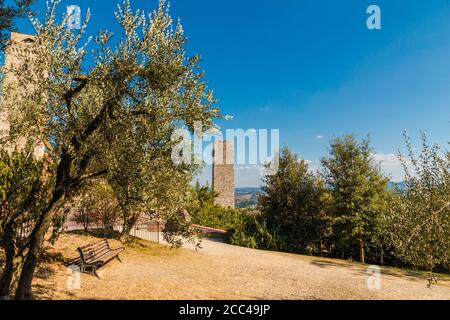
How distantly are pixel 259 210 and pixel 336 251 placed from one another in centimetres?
649

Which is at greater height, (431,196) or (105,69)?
(105,69)

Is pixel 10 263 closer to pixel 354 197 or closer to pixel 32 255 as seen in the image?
pixel 32 255

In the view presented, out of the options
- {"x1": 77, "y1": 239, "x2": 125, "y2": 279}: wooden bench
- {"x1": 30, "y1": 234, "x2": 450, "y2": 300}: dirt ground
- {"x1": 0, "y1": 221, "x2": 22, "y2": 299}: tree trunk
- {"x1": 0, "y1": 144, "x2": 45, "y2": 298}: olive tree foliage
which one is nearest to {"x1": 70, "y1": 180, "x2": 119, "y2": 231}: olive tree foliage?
{"x1": 30, "y1": 234, "x2": 450, "y2": 300}: dirt ground

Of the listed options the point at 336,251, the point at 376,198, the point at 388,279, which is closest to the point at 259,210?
the point at 336,251

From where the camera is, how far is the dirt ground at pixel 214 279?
428 inches

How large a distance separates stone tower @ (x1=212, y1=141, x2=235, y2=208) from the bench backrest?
26.6 meters

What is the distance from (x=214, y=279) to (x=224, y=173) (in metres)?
32.1

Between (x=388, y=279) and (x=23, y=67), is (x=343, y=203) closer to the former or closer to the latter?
(x=388, y=279)

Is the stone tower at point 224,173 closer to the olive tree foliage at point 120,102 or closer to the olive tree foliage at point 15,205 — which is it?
the olive tree foliage at point 15,205

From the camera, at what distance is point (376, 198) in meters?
20.0

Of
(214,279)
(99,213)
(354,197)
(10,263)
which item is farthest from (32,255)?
(354,197)

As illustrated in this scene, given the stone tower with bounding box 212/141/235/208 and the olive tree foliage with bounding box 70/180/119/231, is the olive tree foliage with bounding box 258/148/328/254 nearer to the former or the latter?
the olive tree foliage with bounding box 70/180/119/231

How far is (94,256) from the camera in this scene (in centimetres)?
1276

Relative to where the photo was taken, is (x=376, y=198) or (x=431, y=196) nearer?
(x=431, y=196)
